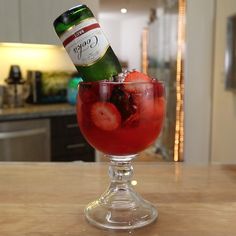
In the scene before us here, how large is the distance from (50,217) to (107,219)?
0.32 feet

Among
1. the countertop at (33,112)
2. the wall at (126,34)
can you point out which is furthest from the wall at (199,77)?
the wall at (126,34)

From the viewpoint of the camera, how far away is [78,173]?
866 millimetres

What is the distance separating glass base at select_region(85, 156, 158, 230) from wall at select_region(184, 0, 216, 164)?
2.74 meters

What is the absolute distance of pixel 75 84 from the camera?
2904 mm

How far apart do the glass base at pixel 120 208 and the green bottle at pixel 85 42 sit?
0.17 m

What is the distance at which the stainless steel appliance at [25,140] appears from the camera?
7.67 feet

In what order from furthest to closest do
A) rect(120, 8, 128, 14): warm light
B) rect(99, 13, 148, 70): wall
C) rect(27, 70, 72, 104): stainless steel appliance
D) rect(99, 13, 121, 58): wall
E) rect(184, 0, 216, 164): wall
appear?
1. rect(99, 13, 121, 58): wall
2. rect(99, 13, 148, 70): wall
3. rect(120, 8, 128, 14): warm light
4. rect(184, 0, 216, 164): wall
5. rect(27, 70, 72, 104): stainless steel appliance

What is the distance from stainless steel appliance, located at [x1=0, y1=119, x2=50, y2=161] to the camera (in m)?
2.34

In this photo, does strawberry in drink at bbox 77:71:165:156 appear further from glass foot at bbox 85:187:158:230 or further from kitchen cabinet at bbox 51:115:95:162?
kitchen cabinet at bbox 51:115:95:162

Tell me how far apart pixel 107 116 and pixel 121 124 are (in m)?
0.03

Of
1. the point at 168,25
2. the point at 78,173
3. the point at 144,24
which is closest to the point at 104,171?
the point at 78,173

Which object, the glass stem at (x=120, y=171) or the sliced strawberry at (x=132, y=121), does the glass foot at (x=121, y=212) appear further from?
the sliced strawberry at (x=132, y=121)

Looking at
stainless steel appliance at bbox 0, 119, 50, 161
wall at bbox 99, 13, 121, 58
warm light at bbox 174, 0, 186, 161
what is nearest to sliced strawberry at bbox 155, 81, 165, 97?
stainless steel appliance at bbox 0, 119, 50, 161

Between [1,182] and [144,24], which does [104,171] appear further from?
[144,24]
